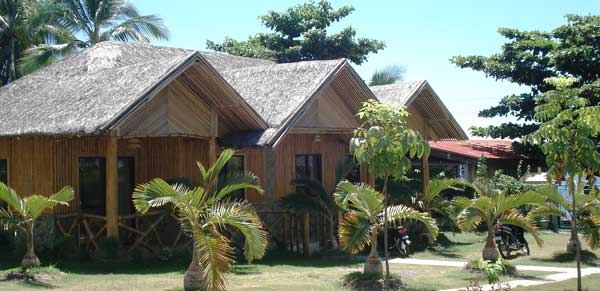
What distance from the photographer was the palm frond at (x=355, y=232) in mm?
13727

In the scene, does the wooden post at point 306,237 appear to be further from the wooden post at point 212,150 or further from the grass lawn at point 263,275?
the wooden post at point 212,150

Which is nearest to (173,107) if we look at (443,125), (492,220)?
(492,220)

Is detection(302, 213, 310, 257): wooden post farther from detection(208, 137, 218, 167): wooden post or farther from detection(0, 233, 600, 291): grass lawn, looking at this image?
detection(208, 137, 218, 167): wooden post

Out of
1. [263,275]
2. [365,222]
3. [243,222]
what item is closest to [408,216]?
[365,222]

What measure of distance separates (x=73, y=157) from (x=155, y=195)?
6059mm

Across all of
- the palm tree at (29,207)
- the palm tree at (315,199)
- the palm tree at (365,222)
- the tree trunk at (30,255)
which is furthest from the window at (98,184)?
the palm tree at (365,222)

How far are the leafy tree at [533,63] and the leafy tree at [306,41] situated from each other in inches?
320

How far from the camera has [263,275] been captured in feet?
48.3

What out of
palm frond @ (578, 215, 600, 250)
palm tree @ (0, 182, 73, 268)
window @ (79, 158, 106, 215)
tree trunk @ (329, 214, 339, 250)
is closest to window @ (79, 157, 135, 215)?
window @ (79, 158, 106, 215)

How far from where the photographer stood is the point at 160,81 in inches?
603

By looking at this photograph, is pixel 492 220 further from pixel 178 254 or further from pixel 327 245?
pixel 178 254

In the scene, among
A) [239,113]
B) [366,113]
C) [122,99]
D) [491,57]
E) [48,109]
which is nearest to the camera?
[366,113]

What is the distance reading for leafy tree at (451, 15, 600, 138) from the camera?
26.2 metres

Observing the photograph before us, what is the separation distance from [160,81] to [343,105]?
6.06 m
